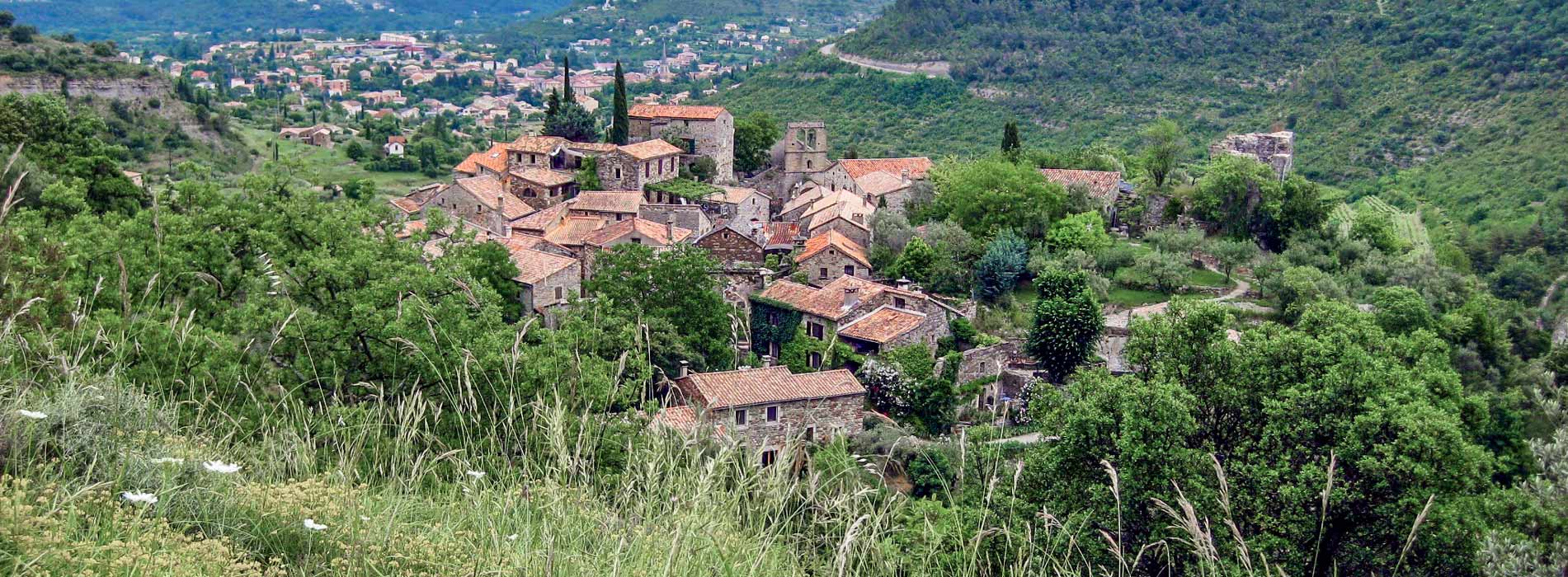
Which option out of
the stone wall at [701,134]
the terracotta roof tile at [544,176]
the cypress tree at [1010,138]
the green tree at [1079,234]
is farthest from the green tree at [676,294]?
the cypress tree at [1010,138]

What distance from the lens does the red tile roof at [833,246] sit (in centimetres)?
2773

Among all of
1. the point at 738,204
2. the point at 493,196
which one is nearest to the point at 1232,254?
the point at 738,204

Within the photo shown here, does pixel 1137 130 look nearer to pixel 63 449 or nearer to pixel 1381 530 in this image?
pixel 1381 530

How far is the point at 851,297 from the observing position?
24.5 m

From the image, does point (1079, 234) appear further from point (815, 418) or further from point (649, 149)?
point (815, 418)

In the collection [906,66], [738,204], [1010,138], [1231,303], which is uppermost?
[1010,138]

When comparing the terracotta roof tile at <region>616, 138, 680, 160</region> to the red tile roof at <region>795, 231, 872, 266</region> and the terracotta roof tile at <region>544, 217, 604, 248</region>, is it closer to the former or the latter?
the terracotta roof tile at <region>544, 217, 604, 248</region>

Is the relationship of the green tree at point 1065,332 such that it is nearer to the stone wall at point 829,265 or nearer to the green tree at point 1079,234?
the stone wall at point 829,265

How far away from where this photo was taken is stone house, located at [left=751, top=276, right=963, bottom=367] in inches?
914

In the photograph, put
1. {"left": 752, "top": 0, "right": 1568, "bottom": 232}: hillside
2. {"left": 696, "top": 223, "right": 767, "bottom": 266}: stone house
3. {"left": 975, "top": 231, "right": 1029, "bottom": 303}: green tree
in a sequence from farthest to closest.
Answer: {"left": 752, "top": 0, "right": 1568, "bottom": 232}: hillside, {"left": 696, "top": 223, "right": 767, "bottom": 266}: stone house, {"left": 975, "top": 231, "right": 1029, "bottom": 303}: green tree

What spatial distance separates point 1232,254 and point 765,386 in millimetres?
15079

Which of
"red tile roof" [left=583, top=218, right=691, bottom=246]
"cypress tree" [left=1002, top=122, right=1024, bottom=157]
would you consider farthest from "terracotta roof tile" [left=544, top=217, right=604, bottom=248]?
"cypress tree" [left=1002, top=122, right=1024, bottom=157]

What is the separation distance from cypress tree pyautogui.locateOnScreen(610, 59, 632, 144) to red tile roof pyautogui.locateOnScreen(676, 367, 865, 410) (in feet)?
53.6

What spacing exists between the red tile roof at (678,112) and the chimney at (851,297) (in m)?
12.4
